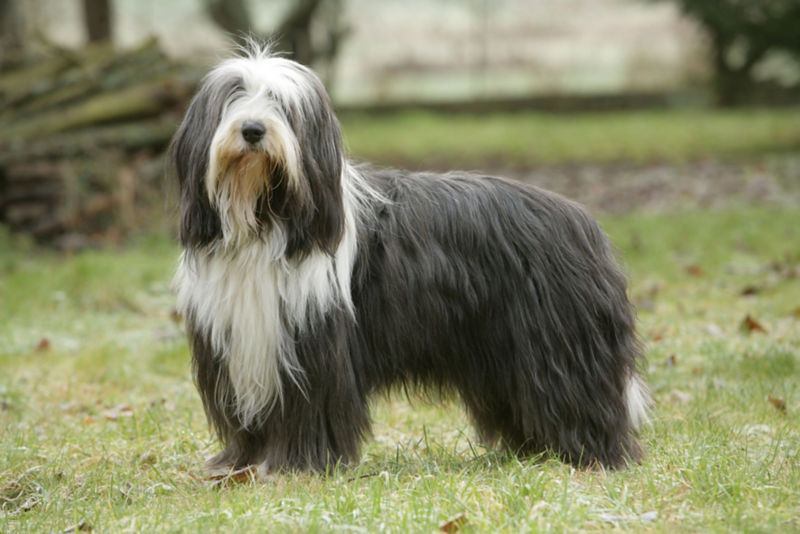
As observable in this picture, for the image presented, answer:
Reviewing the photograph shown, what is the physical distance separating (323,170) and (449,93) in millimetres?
19194

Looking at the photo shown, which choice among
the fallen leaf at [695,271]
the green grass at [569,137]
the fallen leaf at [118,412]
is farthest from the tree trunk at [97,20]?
the fallen leaf at [118,412]

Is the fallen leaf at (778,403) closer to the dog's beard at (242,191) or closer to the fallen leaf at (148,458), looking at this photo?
the dog's beard at (242,191)

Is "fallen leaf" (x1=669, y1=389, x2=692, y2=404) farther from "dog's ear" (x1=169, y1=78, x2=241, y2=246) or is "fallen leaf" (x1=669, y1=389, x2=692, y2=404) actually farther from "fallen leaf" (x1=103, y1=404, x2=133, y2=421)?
"fallen leaf" (x1=103, y1=404, x2=133, y2=421)

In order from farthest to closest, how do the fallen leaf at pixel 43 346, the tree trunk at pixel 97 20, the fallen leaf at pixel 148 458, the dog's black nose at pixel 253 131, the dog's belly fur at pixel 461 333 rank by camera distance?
1. the tree trunk at pixel 97 20
2. the fallen leaf at pixel 43 346
3. the fallen leaf at pixel 148 458
4. the dog's belly fur at pixel 461 333
5. the dog's black nose at pixel 253 131

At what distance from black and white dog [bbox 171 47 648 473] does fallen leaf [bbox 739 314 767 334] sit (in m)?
2.26

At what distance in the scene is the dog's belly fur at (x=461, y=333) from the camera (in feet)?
13.4

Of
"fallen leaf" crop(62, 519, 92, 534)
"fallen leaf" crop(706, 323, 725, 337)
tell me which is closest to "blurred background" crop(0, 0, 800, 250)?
"fallen leaf" crop(706, 323, 725, 337)

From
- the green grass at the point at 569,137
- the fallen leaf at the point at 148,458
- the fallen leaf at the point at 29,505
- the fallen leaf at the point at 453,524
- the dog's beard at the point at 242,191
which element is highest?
the dog's beard at the point at 242,191

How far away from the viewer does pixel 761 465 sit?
3.96m

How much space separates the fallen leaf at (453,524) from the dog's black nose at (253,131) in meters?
1.54

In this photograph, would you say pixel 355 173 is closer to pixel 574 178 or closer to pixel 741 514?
pixel 741 514

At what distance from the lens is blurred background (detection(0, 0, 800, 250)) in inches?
424

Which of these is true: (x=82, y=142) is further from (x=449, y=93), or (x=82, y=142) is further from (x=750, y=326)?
(x=449, y=93)

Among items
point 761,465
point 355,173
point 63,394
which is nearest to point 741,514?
point 761,465
